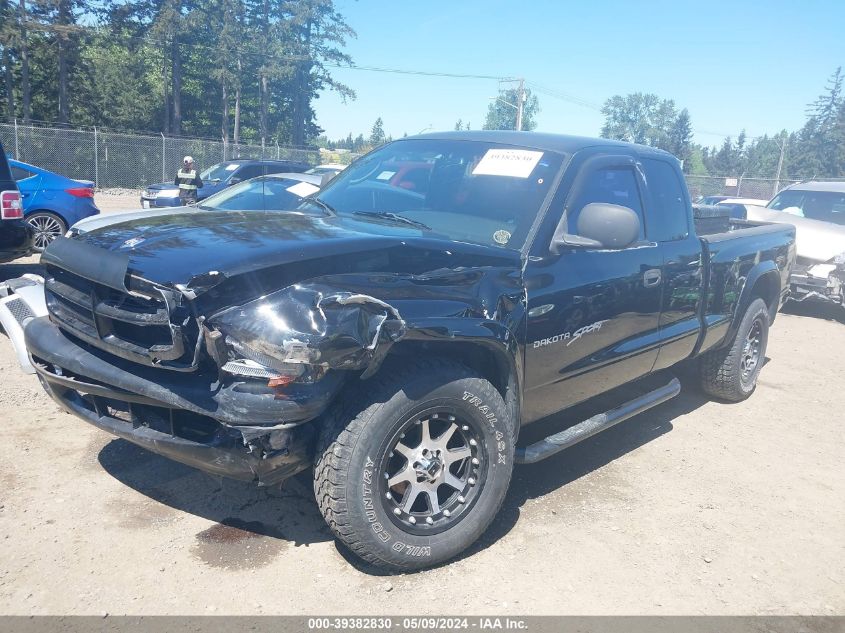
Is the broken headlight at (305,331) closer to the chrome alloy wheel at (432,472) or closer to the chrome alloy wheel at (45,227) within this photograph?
the chrome alloy wheel at (432,472)

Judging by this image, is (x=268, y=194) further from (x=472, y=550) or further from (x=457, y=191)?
(x=472, y=550)

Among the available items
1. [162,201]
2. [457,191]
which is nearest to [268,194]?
[457,191]

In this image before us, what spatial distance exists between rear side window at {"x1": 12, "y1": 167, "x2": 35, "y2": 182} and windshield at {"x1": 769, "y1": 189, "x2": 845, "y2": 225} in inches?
486

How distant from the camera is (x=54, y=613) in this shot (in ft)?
8.59

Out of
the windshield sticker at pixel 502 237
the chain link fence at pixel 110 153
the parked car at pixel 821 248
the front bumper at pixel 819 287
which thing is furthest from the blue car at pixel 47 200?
the chain link fence at pixel 110 153

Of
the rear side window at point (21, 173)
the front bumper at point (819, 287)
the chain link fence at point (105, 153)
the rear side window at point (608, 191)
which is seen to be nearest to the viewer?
the rear side window at point (608, 191)

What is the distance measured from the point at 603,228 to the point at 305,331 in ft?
5.63

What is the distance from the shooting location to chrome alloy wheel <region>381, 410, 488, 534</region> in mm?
2934

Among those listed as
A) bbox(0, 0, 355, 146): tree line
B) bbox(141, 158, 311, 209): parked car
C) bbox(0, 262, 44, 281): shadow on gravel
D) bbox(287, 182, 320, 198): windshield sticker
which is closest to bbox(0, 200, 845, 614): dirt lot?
bbox(287, 182, 320, 198): windshield sticker

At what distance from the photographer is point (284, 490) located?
3680mm

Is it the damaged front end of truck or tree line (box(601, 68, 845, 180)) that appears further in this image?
tree line (box(601, 68, 845, 180))

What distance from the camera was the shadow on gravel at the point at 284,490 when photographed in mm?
3355

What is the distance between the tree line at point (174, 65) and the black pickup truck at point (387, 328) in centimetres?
3456

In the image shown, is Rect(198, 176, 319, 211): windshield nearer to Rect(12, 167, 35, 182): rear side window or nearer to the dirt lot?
the dirt lot
